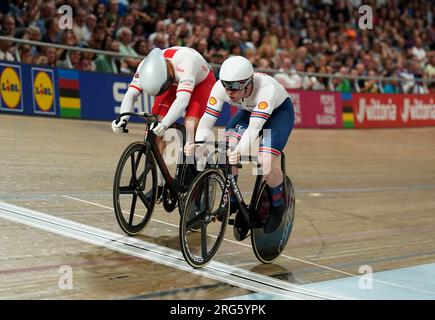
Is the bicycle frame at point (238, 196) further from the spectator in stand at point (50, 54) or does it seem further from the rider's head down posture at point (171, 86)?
the spectator in stand at point (50, 54)

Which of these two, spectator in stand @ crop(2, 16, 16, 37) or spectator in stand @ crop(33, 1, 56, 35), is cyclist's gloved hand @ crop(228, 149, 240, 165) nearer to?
spectator in stand @ crop(2, 16, 16, 37)

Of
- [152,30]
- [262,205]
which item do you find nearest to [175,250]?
[262,205]

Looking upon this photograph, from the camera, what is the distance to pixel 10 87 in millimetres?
9828

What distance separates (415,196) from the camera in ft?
27.9

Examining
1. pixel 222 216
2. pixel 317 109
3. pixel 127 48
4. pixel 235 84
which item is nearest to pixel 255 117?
pixel 235 84

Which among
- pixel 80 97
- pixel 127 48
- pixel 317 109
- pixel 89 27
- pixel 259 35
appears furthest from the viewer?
pixel 317 109

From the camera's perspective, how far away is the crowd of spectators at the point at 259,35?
34.0ft

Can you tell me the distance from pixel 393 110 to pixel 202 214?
41.1 ft

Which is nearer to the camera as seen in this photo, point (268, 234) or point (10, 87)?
point (268, 234)

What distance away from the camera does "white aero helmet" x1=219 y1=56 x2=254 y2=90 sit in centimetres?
454

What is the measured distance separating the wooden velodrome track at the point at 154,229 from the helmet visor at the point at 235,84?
1.11m

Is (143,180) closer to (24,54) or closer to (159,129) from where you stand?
(159,129)

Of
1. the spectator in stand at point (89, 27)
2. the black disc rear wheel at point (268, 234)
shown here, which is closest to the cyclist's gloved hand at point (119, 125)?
the black disc rear wheel at point (268, 234)
